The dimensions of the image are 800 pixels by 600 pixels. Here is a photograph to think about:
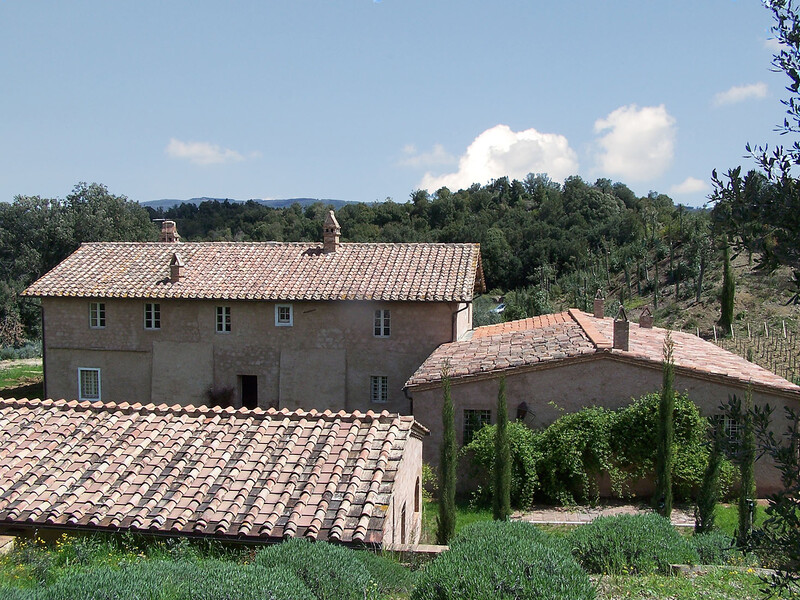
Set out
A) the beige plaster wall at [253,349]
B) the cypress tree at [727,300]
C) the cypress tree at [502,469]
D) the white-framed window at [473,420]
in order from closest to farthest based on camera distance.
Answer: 1. the cypress tree at [502,469]
2. the white-framed window at [473,420]
3. the beige plaster wall at [253,349]
4. the cypress tree at [727,300]

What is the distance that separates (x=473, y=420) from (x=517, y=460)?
1.70m

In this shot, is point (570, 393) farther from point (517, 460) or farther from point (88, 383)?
point (88, 383)

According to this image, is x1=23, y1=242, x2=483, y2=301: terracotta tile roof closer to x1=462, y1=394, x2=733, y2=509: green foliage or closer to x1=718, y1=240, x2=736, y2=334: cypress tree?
x1=462, y1=394, x2=733, y2=509: green foliage

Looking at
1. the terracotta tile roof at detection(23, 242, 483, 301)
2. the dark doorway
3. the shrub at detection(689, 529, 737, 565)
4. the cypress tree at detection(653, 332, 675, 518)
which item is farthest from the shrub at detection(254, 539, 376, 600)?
the dark doorway

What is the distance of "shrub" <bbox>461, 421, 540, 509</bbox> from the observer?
56.6ft

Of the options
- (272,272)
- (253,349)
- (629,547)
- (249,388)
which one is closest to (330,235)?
(272,272)

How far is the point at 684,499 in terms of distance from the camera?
17562 mm

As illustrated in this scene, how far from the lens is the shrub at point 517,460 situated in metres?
17.2

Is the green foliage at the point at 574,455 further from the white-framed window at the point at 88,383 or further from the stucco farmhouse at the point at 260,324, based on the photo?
the white-framed window at the point at 88,383

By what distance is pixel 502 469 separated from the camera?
15.6 m

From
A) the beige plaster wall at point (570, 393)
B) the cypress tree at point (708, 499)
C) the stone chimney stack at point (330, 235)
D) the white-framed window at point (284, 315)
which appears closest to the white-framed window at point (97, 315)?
the white-framed window at point (284, 315)

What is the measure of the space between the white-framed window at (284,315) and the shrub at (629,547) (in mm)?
14460

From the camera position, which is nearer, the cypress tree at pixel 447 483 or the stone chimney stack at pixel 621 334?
the cypress tree at pixel 447 483

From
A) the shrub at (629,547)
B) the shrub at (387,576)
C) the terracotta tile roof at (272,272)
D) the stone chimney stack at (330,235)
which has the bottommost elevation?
the shrub at (629,547)
